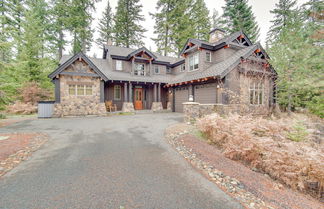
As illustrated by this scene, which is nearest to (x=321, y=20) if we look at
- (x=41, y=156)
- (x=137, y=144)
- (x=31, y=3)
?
(x=137, y=144)

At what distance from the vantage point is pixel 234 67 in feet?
32.5

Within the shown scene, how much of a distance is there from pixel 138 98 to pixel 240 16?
66.7 ft

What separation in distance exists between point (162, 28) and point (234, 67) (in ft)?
57.6

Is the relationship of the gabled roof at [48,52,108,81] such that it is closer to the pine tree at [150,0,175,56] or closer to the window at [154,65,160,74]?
the window at [154,65,160,74]

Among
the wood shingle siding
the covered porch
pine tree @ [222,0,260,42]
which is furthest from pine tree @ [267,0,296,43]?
the covered porch

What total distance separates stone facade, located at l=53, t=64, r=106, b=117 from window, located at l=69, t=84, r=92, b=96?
221 mm

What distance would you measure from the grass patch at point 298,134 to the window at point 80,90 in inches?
516

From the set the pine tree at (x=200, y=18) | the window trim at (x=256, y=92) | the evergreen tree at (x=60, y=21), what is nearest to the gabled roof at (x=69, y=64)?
the evergreen tree at (x=60, y=21)

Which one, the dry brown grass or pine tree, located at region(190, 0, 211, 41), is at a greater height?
pine tree, located at region(190, 0, 211, 41)

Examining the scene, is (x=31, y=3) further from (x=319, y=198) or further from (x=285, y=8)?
(x=285, y=8)

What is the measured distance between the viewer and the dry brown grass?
9.21ft

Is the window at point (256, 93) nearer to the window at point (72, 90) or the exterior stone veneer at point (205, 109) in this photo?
the exterior stone veneer at point (205, 109)

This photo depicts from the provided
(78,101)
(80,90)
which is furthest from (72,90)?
(78,101)

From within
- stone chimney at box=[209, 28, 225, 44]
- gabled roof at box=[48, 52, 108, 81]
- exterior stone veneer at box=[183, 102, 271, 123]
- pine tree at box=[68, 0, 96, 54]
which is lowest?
exterior stone veneer at box=[183, 102, 271, 123]
